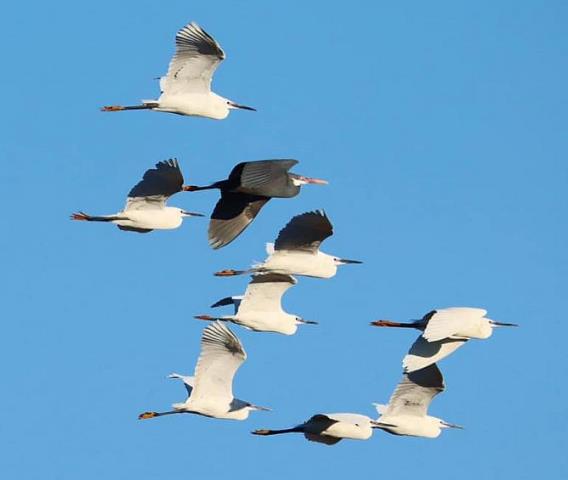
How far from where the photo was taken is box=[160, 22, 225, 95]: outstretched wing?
40719 millimetres

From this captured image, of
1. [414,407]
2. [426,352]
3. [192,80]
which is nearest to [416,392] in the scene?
[414,407]

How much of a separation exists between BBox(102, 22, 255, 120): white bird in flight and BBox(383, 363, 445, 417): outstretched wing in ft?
→ 15.7

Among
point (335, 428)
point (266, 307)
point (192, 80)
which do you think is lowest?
point (335, 428)

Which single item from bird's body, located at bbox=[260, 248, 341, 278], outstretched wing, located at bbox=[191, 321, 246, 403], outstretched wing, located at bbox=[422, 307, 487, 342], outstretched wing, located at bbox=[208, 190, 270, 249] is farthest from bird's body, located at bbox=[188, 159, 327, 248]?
outstretched wing, located at bbox=[422, 307, 487, 342]

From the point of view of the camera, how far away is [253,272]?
42062mm

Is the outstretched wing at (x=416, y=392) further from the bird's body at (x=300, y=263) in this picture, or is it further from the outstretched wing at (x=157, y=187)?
the outstretched wing at (x=157, y=187)

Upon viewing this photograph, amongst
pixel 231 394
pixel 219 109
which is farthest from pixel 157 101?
pixel 231 394

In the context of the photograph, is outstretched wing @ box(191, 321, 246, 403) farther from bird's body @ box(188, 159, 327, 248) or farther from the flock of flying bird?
bird's body @ box(188, 159, 327, 248)

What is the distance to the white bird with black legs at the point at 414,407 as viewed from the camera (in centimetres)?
4188

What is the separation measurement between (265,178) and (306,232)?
1409mm

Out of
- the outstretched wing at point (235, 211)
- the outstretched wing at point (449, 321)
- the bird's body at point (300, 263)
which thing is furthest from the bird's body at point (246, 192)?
the outstretched wing at point (449, 321)

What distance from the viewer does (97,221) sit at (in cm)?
4234

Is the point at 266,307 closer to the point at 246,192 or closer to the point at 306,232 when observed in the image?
the point at 306,232

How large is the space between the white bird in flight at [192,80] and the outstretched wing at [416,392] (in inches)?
188
